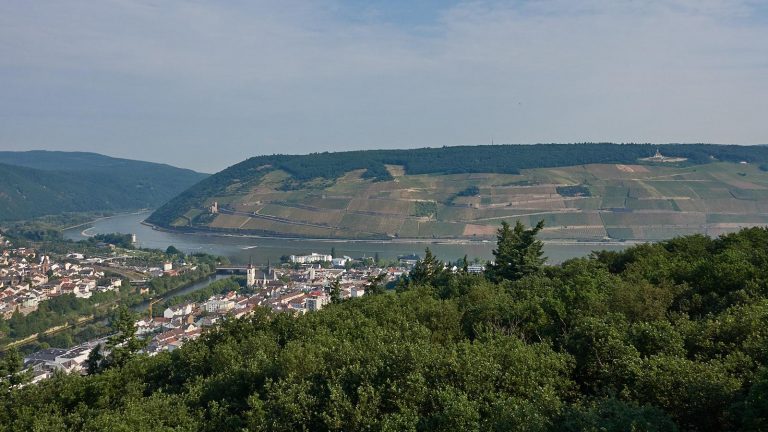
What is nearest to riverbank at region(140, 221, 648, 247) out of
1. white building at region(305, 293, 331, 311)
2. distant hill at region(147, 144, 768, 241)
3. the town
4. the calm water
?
the calm water

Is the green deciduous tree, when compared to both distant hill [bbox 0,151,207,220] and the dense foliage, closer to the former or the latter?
the dense foliage

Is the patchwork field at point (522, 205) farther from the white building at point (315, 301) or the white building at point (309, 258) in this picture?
the white building at point (315, 301)

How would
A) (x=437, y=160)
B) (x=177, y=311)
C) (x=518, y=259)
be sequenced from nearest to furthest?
(x=518, y=259) → (x=177, y=311) → (x=437, y=160)

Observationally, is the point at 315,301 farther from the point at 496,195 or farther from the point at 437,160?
the point at 437,160

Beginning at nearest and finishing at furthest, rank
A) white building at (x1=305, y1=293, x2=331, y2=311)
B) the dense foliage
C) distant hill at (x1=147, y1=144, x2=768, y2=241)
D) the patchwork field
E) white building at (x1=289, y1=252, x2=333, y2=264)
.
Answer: white building at (x1=305, y1=293, x2=331, y2=311) < white building at (x1=289, y1=252, x2=333, y2=264) < the patchwork field < distant hill at (x1=147, y1=144, x2=768, y2=241) < the dense foliage

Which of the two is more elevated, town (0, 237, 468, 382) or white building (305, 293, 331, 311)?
white building (305, 293, 331, 311)

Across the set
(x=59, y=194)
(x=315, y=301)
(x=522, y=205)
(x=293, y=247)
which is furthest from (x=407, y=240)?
(x=59, y=194)

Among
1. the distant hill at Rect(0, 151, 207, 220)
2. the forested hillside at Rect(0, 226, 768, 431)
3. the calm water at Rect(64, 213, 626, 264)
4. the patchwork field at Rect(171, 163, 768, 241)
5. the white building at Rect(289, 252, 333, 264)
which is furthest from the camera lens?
Result: the distant hill at Rect(0, 151, 207, 220)
